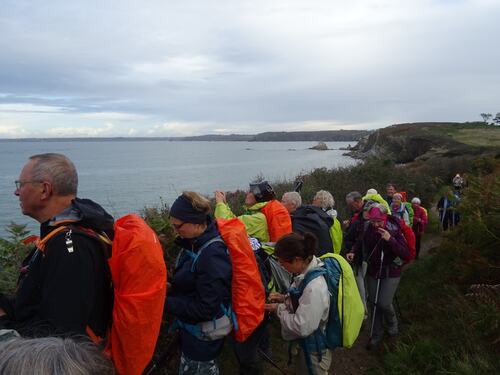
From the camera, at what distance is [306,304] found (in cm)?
298

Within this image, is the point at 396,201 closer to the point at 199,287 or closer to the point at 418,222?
the point at 418,222

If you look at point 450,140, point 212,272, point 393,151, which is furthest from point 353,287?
point 393,151

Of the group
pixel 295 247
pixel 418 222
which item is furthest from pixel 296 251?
pixel 418 222

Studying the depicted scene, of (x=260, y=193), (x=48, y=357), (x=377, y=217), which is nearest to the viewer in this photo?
(x=48, y=357)

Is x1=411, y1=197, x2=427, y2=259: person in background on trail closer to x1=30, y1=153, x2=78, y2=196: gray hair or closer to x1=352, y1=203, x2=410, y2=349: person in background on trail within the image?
x1=352, y1=203, x2=410, y2=349: person in background on trail

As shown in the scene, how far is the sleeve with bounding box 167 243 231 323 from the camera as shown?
270cm

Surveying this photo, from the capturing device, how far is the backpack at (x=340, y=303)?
305cm

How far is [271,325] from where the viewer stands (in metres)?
5.70

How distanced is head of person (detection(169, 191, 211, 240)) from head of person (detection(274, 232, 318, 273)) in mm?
666

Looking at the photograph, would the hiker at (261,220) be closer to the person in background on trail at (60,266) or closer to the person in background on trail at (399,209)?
the person in background on trail at (60,266)

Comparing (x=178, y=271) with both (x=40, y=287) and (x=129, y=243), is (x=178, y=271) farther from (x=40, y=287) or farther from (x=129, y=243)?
(x=40, y=287)

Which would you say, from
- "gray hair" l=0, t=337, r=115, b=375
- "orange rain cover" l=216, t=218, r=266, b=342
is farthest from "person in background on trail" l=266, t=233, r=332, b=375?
"gray hair" l=0, t=337, r=115, b=375

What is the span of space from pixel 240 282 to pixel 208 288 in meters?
0.28

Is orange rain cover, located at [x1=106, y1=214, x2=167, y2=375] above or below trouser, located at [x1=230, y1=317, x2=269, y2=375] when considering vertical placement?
above
